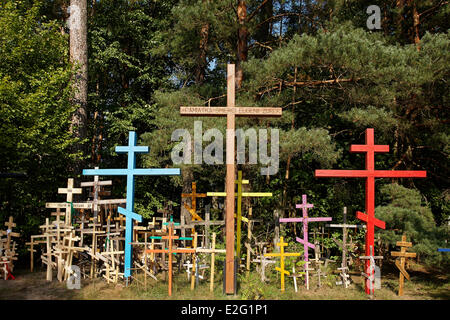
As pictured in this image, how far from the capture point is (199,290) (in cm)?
587

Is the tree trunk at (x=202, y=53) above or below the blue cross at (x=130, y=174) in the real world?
above

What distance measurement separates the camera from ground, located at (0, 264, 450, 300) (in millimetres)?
5488

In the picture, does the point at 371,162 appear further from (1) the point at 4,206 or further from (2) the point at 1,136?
(1) the point at 4,206

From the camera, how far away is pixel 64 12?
12141 mm

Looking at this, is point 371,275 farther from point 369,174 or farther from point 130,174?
point 130,174

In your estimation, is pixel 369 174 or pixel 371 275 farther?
pixel 369 174

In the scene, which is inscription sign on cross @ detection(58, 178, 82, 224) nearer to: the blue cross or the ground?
the blue cross

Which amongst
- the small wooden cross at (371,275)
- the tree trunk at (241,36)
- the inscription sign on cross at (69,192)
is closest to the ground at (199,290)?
the small wooden cross at (371,275)

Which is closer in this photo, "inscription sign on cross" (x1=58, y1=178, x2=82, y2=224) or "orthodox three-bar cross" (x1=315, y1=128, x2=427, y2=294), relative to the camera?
"orthodox three-bar cross" (x1=315, y1=128, x2=427, y2=294)

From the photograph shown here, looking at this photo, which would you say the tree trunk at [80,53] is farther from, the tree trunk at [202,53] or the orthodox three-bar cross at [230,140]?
the orthodox three-bar cross at [230,140]

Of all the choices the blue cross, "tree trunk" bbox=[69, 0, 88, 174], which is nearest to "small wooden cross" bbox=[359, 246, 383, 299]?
the blue cross

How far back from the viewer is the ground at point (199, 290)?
216 inches

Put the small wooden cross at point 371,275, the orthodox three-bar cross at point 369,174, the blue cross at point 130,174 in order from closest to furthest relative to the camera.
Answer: the small wooden cross at point 371,275, the orthodox three-bar cross at point 369,174, the blue cross at point 130,174

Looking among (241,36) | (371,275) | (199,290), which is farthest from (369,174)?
(241,36)
